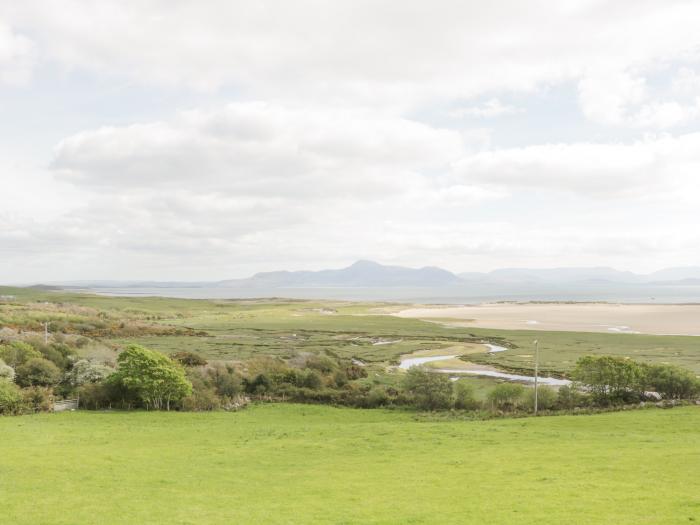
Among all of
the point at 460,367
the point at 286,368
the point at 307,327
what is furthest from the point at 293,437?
the point at 307,327

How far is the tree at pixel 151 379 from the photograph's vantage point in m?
44.4

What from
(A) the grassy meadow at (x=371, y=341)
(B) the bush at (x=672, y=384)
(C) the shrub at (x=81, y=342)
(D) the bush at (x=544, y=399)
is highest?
(B) the bush at (x=672, y=384)

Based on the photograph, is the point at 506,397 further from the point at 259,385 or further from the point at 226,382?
the point at 226,382

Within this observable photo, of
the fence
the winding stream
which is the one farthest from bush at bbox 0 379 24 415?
the winding stream

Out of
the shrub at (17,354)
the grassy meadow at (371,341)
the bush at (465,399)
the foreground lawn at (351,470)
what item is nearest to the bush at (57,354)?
the shrub at (17,354)

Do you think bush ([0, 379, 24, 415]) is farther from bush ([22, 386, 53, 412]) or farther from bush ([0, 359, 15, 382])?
bush ([0, 359, 15, 382])

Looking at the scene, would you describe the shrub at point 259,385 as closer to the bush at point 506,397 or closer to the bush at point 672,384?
the bush at point 506,397

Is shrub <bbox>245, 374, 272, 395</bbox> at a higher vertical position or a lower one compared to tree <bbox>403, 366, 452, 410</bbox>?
lower

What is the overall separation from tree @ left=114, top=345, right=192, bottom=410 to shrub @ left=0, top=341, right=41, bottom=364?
16215mm

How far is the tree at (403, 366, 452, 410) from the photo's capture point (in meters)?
46.2

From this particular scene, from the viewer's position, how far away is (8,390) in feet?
136

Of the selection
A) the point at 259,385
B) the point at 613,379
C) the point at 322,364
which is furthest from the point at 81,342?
the point at 613,379

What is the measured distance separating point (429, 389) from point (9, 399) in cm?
3580

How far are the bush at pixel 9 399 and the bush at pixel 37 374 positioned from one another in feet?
26.7
